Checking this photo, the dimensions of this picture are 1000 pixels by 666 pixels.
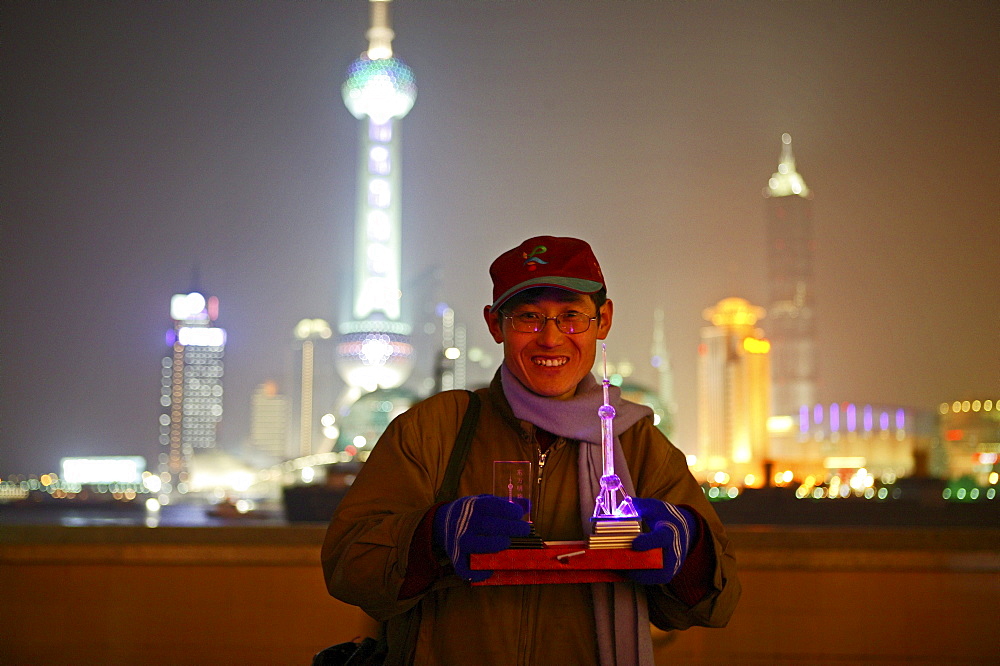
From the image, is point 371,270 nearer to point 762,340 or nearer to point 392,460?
point 762,340

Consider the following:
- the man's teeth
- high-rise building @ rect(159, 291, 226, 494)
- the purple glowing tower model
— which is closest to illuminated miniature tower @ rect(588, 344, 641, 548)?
the purple glowing tower model

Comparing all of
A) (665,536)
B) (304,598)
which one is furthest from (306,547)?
(665,536)

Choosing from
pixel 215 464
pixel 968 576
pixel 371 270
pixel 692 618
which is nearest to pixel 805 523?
pixel 968 576

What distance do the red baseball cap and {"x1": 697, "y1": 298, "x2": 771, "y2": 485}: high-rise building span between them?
288 feet

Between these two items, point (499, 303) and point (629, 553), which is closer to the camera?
point (629, 553)

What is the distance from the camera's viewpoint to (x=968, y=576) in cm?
496

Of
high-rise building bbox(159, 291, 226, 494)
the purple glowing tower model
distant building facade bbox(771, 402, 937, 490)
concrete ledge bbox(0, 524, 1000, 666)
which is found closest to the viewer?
the purple glowing tower model

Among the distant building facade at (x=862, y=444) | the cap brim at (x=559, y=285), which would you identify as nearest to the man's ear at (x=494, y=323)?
the cap brim at (x=559, y=285)

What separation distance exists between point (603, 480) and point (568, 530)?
21 cm

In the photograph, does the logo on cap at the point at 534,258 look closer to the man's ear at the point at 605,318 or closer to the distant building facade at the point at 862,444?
the man's ear at the point at 605,318

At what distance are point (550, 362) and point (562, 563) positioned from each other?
18.4 inches

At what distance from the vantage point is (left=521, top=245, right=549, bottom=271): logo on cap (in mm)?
2193

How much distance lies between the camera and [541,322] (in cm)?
224

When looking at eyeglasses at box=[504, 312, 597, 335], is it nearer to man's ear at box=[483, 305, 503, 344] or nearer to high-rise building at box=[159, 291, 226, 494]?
man's ear at box=[483, 305, 503, 344]
